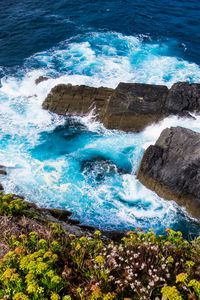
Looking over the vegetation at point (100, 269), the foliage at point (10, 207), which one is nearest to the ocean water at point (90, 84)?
the foliage at point (10, 207)

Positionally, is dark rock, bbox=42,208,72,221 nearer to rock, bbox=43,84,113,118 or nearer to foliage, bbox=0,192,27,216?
foliage, bbox=0,192,27,216

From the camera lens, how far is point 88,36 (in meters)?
40.5

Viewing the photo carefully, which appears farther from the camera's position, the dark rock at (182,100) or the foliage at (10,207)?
the dark rock at (182,100)

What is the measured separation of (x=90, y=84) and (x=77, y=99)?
3738 mm

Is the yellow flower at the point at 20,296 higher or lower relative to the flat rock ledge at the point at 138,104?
higher

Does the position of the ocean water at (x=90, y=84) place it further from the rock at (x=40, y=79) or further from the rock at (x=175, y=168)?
the rock at (x=40, y=79)

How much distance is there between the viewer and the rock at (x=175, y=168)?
21.5m

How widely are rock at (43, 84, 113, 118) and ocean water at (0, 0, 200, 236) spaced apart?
1.89 ft

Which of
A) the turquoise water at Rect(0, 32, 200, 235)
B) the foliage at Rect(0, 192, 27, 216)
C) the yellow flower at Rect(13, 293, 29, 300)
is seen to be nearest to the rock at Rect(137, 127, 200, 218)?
the turquoise water at Rect(0, 32, 200, 235)

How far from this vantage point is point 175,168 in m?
22.1

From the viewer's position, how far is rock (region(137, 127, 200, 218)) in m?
21.5

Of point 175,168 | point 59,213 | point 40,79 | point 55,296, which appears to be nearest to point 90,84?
point 40,79

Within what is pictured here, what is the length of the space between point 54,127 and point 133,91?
5.72 meters

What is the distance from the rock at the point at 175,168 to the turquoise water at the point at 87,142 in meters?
0.56
